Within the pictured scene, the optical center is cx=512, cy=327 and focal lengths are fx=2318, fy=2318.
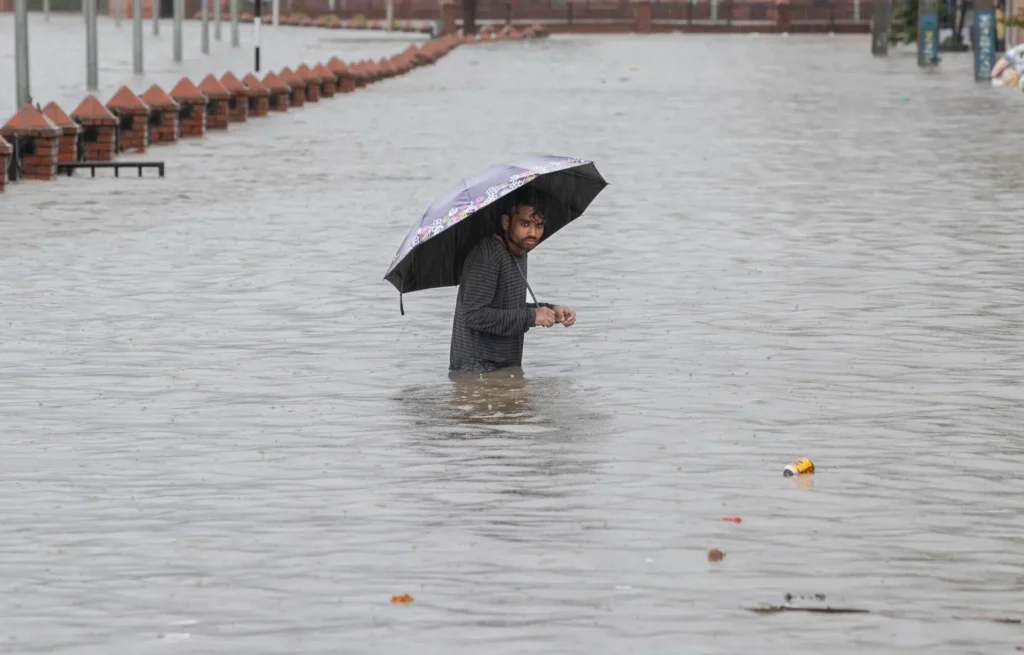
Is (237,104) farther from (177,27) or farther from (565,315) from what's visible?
(565,315)

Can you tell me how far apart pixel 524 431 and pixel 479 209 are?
1.39 meters

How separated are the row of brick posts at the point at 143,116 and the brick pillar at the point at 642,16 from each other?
58051 mm

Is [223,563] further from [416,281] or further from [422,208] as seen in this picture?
[422,208]

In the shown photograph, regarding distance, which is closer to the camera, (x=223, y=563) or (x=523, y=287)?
(x=223, y=563)

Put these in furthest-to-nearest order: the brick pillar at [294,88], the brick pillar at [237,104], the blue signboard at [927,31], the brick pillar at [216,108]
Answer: the blue signboard at [927,31], the brick pillar at [294,88], the brick pillar at [237,104], the brick pillar at [216,108]

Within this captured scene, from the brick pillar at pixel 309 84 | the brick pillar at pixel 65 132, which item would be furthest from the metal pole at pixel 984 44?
the brick pillar at pixel 65 132

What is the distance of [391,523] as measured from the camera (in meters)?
8.05

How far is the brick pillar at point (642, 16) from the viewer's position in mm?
100688

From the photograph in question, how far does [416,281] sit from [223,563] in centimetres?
411

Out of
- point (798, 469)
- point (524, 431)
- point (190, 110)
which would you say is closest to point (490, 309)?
point (524, 431)

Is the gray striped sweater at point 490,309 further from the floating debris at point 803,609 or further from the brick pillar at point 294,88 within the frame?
the brick pillar at point 294,88

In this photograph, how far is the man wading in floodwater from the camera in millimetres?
10977

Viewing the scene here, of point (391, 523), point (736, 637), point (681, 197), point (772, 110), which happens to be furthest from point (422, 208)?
point (772, 110)

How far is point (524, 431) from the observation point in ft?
32.3
